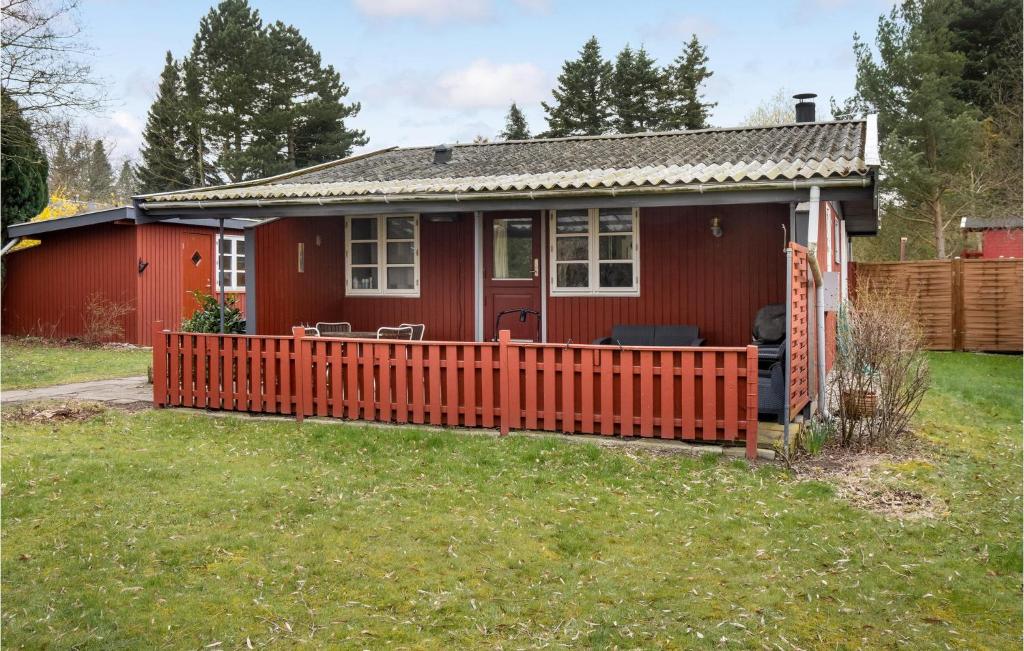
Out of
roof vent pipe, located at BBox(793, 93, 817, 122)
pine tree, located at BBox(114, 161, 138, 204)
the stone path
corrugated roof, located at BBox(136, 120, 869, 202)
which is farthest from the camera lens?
pine tree, located at BBox(114, 161, 138, 204)

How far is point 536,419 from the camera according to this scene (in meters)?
6.86

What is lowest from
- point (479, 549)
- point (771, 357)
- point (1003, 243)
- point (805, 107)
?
point (479, 549)

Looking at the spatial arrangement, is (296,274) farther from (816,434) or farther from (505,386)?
(816,434)

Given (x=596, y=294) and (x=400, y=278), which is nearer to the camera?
(x=596, y=294)

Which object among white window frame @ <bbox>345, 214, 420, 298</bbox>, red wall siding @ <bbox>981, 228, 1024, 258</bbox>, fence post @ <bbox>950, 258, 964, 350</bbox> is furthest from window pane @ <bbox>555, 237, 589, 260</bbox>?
red wall siding @ <bbox>981, 228, 1024, 258</bbox>

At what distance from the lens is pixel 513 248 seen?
997cm

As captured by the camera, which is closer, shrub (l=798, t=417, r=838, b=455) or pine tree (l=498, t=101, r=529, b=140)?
shrub (l=798, t=417, r=838, b=455)

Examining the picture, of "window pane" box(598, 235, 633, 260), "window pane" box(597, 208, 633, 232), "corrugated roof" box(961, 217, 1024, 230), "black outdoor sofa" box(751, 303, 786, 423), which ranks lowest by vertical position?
"black outdoor sofa" box(751, 303, 786, 423)

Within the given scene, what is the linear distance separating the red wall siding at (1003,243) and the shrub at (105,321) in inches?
825

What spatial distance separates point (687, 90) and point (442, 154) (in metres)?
23.5

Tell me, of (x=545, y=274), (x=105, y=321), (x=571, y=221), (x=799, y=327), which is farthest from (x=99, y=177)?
(x=799, y=327)

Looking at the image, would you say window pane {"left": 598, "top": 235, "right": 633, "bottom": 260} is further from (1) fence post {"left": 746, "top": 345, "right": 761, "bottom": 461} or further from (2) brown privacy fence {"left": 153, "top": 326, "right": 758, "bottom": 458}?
(1) fence post {"left": 746, "top": 345, "right": 761, "bottom": 461}

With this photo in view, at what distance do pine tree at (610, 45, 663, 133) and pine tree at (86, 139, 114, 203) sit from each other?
2413 cm

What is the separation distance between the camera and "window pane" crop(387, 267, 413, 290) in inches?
414
